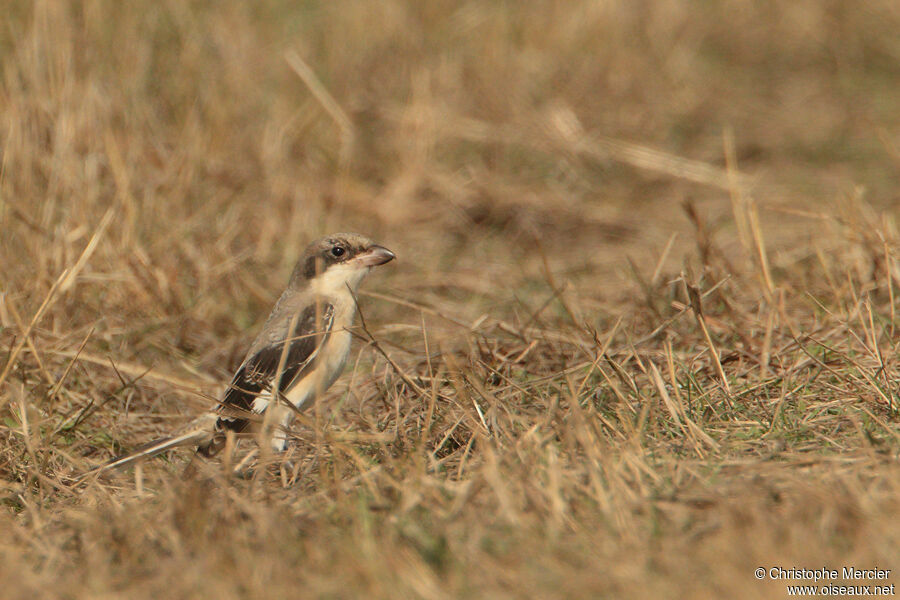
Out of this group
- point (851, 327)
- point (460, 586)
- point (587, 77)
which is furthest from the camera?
point (587, 77)

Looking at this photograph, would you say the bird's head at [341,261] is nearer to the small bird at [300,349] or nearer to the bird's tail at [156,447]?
the small bird at [300,349]

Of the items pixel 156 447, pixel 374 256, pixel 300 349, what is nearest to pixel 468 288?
pixel 374 256

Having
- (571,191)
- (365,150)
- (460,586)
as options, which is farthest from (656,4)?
(460,586)

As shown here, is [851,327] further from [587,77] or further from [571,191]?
[587,77]

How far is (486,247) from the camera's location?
23.7ft

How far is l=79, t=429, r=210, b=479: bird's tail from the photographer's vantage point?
13.5 ft

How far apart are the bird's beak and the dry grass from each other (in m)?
0.39

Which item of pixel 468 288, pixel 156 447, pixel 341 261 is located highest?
pixel 341 261

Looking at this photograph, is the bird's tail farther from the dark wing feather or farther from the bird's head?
the bird's head

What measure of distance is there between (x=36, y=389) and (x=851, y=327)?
3.61 meters

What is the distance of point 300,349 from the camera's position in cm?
491

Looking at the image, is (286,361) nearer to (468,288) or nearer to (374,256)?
(374,256)

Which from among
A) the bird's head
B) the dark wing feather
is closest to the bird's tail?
the dark wing feather

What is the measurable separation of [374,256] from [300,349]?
616mm
